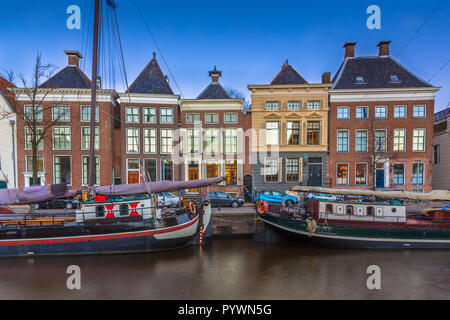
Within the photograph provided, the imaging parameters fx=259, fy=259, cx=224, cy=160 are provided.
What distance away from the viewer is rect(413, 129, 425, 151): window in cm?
2448

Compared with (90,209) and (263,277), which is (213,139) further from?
(263,277)

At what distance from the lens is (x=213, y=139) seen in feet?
83.5

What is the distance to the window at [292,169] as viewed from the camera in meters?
25.3

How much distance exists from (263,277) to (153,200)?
6.79 m

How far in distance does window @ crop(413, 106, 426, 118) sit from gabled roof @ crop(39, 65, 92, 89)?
30.8m

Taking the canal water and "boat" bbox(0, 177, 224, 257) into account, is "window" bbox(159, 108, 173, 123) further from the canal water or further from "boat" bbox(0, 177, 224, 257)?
the canal water

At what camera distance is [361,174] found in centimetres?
2492

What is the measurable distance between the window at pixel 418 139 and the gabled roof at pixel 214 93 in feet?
59.3

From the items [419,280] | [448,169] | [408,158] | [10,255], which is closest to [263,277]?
[419,280]

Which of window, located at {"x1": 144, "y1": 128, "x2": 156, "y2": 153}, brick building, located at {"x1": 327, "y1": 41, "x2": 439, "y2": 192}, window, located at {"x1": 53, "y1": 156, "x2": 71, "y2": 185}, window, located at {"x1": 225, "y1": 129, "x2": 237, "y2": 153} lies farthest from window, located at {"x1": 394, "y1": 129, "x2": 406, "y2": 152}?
window, located at {"x1": 53, "y1": 156, "x2": 71, "y2": 185}

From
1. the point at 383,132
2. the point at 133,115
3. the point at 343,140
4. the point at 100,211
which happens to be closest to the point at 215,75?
the point at 133,115

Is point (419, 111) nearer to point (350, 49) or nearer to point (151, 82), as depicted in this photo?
point (350, 49)

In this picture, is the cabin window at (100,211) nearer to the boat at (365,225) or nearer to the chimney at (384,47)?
the boat at (365,225)

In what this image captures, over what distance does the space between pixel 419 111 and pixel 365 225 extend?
17.0m
